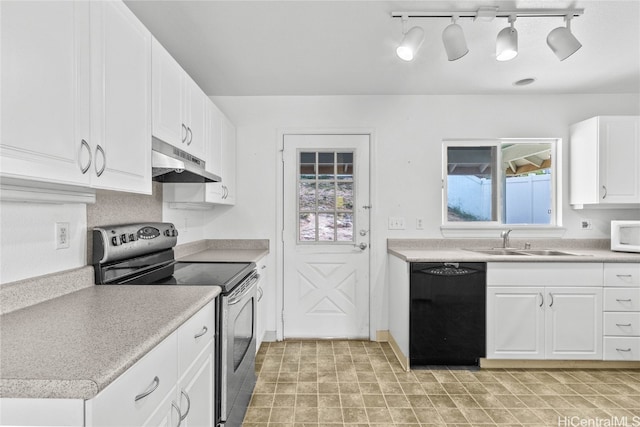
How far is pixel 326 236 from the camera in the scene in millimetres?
3266

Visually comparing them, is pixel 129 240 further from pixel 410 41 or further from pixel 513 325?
pixel 513 325

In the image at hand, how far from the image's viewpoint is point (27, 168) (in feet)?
2.94

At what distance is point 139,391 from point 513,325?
266cm

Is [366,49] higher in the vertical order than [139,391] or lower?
higher

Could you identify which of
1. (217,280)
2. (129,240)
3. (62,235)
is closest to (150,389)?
(217,280)

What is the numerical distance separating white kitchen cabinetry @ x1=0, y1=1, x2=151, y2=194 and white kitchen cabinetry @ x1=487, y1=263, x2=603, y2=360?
8.42ft

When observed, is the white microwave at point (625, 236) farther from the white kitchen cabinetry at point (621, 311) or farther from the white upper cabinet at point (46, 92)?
the white upper cabinet at point (46, 92)

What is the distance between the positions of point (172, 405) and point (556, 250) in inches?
133

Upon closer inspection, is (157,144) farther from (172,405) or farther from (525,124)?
(525,124)

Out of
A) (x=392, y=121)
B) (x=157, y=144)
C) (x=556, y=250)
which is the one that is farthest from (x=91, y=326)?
(x=556, y=250)

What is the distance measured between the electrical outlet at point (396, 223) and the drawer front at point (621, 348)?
180 cm

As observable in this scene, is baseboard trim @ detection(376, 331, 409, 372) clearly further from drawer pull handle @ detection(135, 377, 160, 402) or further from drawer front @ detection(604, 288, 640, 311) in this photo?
drawer pull handle @ detection(135, 377, 160, 402)

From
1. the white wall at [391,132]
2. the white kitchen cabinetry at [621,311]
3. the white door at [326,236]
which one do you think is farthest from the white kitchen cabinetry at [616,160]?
the white door at [326,236]

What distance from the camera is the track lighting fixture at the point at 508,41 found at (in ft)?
6.17
